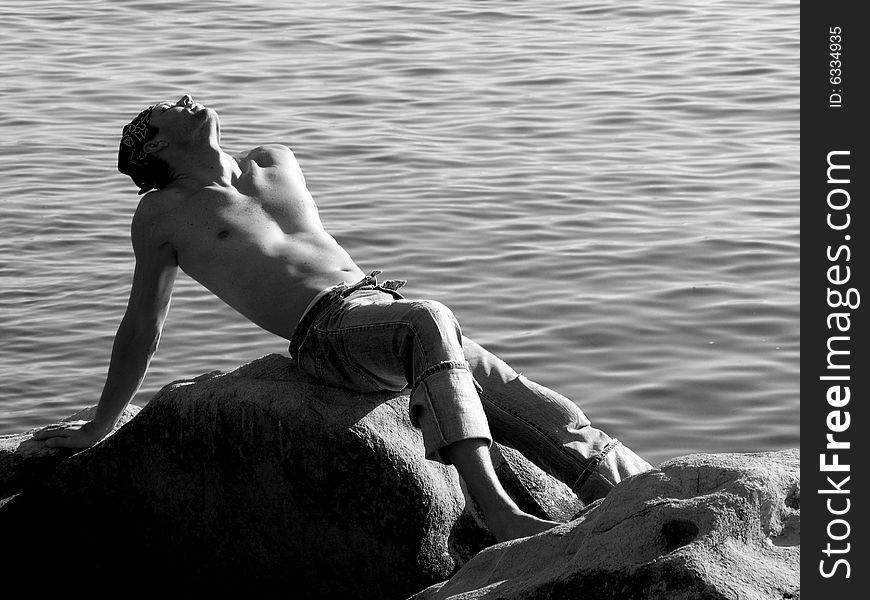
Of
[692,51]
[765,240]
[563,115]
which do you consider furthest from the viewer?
[692,51]

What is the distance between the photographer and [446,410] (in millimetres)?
4312

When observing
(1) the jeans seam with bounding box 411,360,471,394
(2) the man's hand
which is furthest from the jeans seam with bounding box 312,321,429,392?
(2) the man's hand

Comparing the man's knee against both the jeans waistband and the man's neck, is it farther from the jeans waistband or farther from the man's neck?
the man's neck

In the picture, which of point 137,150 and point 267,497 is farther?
point 137,150

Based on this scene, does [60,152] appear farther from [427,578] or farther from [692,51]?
[427,578]

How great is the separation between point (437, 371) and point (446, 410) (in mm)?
164

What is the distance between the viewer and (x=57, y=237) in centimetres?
937

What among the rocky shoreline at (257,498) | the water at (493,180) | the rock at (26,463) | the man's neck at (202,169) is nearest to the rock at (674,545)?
the rocky shoreline at (257,498)

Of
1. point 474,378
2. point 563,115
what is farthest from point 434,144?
point 474,378

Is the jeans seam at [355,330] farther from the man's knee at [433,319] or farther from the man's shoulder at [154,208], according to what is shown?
the man's shoulder at [154,208]

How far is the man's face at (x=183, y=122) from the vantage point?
5.52 m

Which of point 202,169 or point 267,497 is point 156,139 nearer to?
point 202,169

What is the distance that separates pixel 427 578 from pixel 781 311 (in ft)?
12.4

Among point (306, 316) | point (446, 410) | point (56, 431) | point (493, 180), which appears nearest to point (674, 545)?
point (446, 410)
